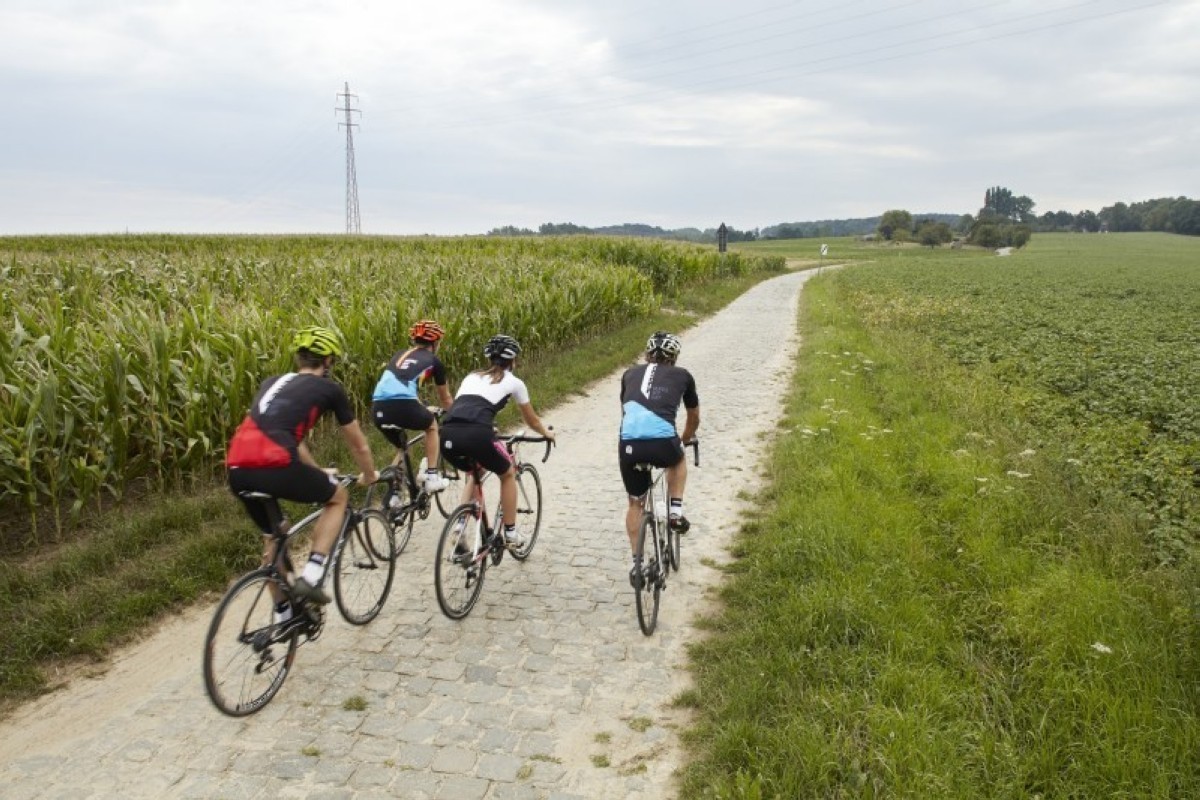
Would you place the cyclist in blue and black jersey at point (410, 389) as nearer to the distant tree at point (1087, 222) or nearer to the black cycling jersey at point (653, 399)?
the black cycling jersey at point (653, 399)

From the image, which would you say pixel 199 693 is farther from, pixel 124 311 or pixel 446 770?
pixel 124 311

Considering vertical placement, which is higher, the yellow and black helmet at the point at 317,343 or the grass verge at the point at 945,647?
the yellow and black helmet at the point at 317,343

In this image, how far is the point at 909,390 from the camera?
12.7m

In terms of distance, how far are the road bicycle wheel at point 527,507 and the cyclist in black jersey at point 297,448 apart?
7.14 ft

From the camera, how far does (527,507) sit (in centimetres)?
718

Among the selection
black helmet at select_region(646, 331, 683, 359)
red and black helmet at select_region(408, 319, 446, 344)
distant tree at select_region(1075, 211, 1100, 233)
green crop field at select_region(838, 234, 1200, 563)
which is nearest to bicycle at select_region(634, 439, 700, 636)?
black helmet at select_region(646, 331, 683, 359)

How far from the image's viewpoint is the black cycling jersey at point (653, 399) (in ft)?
18.4

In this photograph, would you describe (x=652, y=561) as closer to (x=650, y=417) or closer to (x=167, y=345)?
(x=650, y=417)

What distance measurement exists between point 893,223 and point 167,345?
461ft

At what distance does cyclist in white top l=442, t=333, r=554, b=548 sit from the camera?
583 centimetres

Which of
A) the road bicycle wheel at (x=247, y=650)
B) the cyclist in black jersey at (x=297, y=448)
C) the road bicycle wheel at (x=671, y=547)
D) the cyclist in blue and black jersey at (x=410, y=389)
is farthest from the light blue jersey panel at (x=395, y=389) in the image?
the road bicycle wheel at (x=671, y=547)

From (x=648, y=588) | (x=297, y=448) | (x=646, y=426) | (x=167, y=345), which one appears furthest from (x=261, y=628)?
(x=167, y=345)

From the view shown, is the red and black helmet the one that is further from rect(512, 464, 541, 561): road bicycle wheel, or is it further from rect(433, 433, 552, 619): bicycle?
rect(512, 464, 541, 561): road bicycle wheel

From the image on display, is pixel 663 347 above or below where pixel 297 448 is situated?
above
